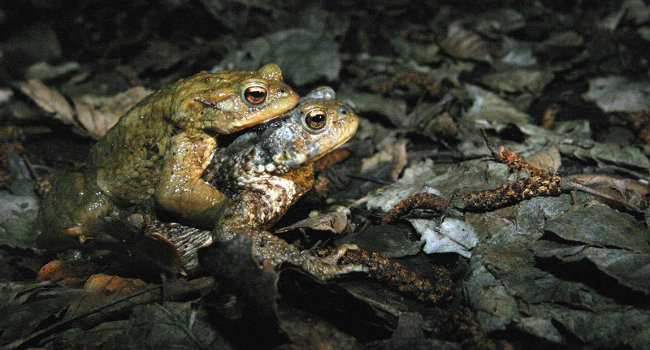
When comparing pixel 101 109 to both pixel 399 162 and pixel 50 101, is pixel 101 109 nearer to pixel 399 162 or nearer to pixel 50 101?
pixel 50 101

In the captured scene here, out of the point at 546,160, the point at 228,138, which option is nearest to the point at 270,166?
the point at 228,138

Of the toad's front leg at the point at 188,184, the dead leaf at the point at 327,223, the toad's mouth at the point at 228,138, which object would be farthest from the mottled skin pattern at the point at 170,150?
the dead leaf at the point at 327,223

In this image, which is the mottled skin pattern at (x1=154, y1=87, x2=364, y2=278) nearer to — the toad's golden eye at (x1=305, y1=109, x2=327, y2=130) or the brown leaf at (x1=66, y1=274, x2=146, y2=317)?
the toad's golden eye at (x1=305, y1=109, x2=327, y2=130)

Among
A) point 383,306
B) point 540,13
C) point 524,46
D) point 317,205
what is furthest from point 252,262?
point 540,13

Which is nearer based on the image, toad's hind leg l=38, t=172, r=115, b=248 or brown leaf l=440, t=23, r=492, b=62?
toad's hind leg l=38, t=172, r=115, b=248

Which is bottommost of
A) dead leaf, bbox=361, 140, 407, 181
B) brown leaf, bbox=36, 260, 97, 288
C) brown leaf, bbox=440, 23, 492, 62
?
dead leaf, bbox=361, 140, 407, 181

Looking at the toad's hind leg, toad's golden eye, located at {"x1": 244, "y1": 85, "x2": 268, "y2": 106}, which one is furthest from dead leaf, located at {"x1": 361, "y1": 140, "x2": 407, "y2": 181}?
the toad's hind leg

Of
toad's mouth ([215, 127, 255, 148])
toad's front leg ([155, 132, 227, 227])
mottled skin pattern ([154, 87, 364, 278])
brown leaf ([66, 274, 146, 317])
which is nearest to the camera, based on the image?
brown leaf ([66, 274, 146, 317])
